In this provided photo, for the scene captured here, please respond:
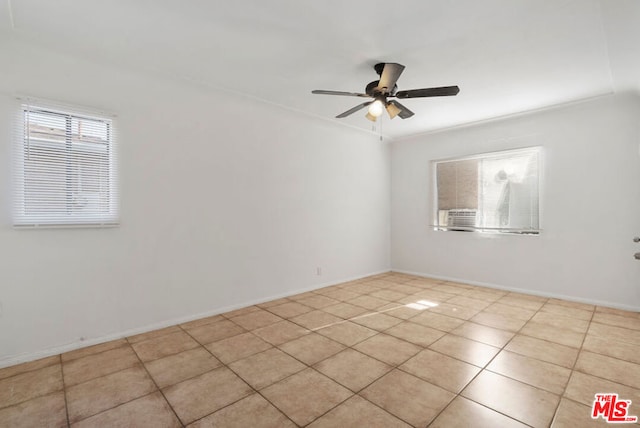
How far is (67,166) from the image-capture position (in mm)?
2588

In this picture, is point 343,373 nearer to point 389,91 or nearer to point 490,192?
point 389,91

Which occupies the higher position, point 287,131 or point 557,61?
point 557,61

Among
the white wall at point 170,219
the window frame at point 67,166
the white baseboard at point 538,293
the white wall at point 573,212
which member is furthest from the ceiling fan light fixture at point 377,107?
the white baseboard at point 538,293

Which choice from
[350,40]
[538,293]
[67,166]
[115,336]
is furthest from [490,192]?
[67,166]

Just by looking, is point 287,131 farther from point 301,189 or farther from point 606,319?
point 606,319

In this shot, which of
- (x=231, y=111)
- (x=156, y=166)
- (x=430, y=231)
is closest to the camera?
(x=156, y=166)

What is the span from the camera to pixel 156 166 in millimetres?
3053

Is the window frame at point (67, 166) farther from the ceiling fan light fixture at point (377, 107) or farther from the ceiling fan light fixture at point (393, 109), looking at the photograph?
the ceiling fan light fixture at point (393, 109)

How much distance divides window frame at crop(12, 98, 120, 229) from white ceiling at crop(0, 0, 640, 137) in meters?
0.54

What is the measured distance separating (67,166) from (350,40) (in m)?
2.70

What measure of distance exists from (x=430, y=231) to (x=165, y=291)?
14.3 feet

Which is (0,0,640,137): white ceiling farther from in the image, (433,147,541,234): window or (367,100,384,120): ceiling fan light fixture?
(433,147,541,234): window

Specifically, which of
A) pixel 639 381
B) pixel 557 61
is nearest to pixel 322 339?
pixel 639 381

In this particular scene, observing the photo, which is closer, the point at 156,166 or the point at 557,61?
the point at 557,61
